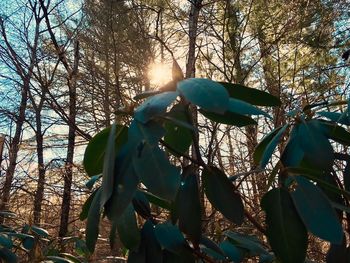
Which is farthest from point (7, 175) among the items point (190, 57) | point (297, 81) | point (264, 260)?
point (264, 260)

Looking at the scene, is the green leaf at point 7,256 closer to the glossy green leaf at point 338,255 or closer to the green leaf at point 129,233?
the green leaf at point 129,233

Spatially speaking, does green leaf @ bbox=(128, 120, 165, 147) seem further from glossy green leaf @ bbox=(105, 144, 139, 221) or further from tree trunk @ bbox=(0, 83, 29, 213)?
tree trunk @ bbox=(0, 83, 29, 213)

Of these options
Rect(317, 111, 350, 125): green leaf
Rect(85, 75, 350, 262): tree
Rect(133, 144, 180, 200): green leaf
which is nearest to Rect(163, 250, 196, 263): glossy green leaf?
Rect(85, 75, 350, 262): tree

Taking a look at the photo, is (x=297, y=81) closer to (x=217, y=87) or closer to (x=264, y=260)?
(x=264, y=260)

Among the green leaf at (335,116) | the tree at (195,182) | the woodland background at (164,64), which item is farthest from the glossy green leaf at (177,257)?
the woodland background at (164,64)

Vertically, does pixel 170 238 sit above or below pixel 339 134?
below

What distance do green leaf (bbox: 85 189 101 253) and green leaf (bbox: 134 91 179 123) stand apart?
0.14 meters

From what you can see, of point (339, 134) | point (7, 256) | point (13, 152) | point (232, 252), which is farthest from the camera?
point (13, 152)

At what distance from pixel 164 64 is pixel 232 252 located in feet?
13.2

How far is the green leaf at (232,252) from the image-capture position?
0.88 meters

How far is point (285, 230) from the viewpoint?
538 mm

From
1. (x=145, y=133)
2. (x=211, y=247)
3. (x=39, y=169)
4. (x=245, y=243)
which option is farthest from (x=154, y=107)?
(x=39, y=169)

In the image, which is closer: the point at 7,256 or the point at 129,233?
the point at 129,233

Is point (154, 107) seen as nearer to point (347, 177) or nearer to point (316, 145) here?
point (316, 145)
